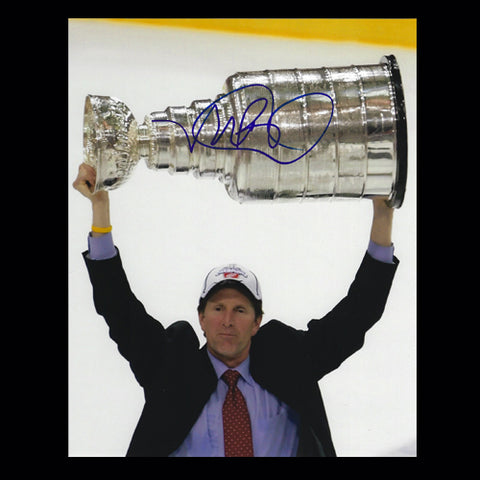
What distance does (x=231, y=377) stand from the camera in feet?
10.6

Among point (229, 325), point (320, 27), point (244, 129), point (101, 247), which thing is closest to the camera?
point (244, 129)

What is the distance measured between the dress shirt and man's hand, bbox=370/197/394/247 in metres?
0.62

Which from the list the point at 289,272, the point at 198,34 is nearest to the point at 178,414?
the point at 289,272

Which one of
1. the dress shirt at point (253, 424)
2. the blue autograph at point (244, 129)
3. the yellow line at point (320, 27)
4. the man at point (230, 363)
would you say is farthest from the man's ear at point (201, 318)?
the yellow line at point (320, 27)

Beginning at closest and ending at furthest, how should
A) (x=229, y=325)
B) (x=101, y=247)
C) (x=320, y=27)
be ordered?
(x=101, y=247) → (x=229, y=325) → (x=320, y=27)

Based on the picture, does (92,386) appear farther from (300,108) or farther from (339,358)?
(300,108)

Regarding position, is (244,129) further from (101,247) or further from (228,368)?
(228,368)

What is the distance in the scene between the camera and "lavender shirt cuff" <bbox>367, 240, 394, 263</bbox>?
3.28 meters

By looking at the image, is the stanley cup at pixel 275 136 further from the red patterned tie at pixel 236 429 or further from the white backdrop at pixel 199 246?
the red patterned tie at pixel 236 429

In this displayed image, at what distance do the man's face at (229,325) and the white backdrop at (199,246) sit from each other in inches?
9.5

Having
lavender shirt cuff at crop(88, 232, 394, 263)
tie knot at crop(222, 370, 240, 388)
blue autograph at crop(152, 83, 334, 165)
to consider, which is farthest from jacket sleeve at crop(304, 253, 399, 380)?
lavender shirt cuff at crop(88, 232, 394, 263)

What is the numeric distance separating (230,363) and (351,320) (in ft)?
1.49

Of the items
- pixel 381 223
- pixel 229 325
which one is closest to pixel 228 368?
pixel 229 325

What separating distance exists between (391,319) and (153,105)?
1.22m
